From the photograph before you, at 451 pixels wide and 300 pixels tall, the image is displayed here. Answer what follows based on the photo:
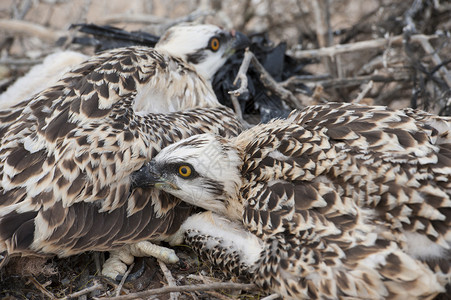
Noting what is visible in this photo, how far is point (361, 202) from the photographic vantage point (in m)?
2.22

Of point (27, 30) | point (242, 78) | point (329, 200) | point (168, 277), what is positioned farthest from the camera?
point (27, 30)

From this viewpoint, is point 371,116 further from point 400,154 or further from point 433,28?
point 433,28

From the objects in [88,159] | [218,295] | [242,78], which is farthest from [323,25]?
[218,295]

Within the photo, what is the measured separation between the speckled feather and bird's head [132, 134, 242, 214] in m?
0.09

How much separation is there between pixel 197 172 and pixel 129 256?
579 millimetres

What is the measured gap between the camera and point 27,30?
15.0ft

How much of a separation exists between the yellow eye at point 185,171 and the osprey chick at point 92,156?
0.18m

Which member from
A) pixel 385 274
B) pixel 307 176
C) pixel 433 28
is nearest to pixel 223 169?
pixel 307 176

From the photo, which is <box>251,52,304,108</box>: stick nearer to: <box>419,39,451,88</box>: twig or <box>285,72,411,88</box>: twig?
<box>285,72,411,88</box>: twig

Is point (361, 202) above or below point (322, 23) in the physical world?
below

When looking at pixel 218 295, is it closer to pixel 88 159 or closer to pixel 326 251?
pixel 326 251

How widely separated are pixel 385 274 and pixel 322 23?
9.53 ft

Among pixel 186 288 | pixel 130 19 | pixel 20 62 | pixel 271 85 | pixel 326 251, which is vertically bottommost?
pixel 186 288

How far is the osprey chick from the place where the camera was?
2334 millimetres
